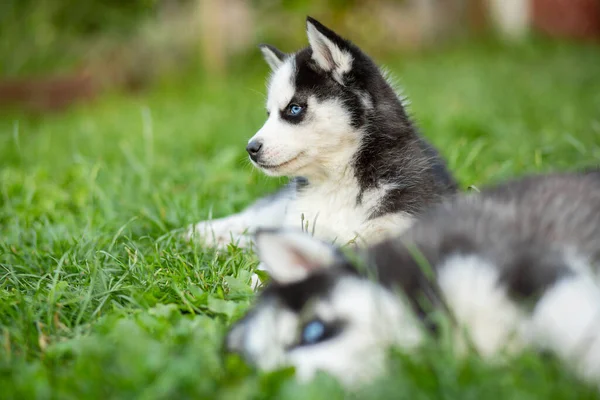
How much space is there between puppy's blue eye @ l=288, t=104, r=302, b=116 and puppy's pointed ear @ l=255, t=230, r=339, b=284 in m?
1.60

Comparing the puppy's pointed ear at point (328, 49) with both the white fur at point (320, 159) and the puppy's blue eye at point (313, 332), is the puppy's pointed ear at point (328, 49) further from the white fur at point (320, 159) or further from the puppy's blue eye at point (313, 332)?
the puppy's blue eye at point (313, 332)

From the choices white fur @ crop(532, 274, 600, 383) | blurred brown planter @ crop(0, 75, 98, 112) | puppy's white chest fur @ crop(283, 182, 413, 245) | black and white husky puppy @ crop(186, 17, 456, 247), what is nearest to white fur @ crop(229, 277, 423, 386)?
white fur @ crop(532, 274, 600, 383)

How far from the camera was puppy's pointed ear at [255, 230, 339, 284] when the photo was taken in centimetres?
200

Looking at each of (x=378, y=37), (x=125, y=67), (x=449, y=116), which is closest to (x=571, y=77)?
(x=449, y=116)

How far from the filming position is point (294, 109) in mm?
3541

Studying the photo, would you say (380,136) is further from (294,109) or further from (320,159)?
(294,109)

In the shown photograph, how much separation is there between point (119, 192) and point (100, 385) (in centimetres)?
277

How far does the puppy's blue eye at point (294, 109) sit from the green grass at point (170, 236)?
0.85m

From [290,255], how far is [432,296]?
0.44 meters

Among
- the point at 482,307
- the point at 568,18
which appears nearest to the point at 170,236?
the point at 482,307

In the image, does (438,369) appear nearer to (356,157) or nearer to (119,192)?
(356,157)

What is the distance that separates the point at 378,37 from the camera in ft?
47.5

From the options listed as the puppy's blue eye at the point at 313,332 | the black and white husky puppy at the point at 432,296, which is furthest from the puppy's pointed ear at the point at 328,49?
the puppy's blue eye at the point at 313,332

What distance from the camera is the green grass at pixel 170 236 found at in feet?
5.98
